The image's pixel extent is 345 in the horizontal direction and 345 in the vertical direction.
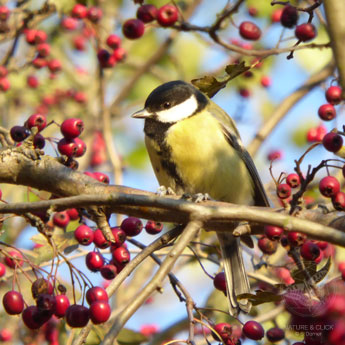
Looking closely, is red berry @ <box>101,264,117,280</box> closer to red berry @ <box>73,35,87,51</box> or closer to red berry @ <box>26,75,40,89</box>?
red berry @ <box>26,75,40,89</box>

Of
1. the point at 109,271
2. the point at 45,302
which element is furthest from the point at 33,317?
the point at 109,271

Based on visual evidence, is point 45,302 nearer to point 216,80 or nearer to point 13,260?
point 13,260

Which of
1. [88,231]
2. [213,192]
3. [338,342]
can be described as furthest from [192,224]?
[213,192]

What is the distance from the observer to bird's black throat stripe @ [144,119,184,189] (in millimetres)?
3631

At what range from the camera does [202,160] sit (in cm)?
359

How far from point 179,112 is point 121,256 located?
1.52 m

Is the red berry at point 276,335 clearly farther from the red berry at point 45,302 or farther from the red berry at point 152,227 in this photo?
the red berry at point 45,302

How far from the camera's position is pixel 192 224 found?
1.87 m

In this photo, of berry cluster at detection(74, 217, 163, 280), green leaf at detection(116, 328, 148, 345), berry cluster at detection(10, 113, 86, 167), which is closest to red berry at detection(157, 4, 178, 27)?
berry cluster at detection(10, 113, 86, 167)

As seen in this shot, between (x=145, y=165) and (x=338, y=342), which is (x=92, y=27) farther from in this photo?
(x=338, y=342)

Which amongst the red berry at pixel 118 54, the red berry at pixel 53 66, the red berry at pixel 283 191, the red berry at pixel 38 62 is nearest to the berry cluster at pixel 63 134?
the red berry at pixel 283 191

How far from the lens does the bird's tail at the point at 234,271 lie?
3.16 meters

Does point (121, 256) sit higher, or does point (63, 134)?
point (63, 134)

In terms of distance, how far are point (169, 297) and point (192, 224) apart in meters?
3.97
